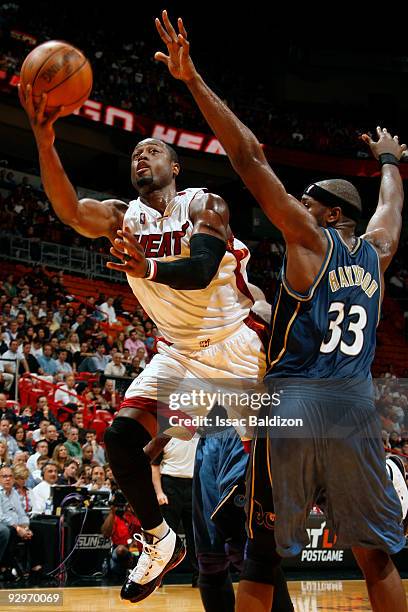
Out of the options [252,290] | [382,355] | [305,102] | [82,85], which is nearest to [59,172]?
[82,85]

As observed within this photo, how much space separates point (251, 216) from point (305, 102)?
5131 mm

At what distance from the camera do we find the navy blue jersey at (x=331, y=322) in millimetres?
3543

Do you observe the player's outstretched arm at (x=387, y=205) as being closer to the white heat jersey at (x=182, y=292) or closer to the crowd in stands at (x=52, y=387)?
the white heat jersey at (x=182, y=292)

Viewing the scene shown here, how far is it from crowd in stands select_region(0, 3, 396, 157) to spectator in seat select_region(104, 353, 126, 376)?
928cm

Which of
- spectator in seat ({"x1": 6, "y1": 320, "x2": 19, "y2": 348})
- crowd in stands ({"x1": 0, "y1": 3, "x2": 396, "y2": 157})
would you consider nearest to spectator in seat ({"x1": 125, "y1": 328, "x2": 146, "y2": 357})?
spectator in seat ({"x1": 6, "y1": 320, "x2": 19, "y2": 348})

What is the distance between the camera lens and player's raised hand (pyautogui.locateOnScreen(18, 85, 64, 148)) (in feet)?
13.5

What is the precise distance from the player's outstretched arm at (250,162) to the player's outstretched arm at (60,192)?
0.80 meters

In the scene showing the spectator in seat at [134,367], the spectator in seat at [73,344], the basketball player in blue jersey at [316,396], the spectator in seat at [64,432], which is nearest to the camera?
the basketball player in blue jersey at [316,396]

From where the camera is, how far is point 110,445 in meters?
4.14

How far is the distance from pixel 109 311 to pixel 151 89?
9.83m

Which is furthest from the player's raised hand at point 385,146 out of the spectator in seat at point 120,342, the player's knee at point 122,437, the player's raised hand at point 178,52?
the spectator in seat at point 120,342

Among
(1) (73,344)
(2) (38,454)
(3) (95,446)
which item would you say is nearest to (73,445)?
(3) (95,446)

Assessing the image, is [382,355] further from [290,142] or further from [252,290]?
[252,290]

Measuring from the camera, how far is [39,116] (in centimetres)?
415
